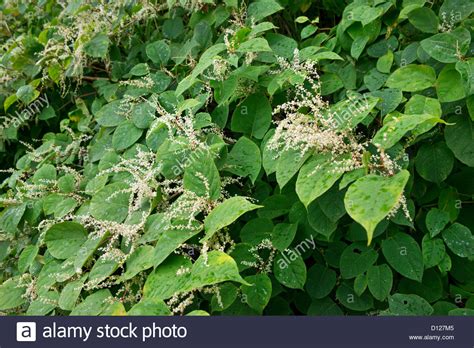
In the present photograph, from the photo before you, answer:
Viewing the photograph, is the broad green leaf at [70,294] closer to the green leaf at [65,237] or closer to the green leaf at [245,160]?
the green leaf at [65,237]

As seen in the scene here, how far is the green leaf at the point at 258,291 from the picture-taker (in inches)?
68.1

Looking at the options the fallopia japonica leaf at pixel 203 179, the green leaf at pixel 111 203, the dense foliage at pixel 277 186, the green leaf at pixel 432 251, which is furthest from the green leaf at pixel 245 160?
the green leaf at pixel 432 251

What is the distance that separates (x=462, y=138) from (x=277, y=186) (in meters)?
0.68

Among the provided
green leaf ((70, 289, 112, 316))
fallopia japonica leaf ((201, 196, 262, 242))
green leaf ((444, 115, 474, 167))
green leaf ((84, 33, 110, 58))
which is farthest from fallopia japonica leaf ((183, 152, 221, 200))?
green leaf ((84, 33, 110, 58))

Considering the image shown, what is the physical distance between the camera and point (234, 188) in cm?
209

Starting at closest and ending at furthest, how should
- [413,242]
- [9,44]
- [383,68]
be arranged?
[413,242], [383,68], [9,44]

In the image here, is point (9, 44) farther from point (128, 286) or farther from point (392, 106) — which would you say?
point (392, 106)

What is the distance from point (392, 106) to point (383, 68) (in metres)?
0.26

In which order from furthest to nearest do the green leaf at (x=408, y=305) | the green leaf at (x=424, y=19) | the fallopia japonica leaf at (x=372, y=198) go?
the green leaf at (x=424, y=19) < the green leaf at (x=408, y=305) < the fallopia japonica leaf at (x=372, y=198)

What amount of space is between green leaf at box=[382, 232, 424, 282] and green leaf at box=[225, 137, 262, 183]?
51 centimetres

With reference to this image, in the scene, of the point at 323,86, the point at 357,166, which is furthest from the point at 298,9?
the point at 357,166

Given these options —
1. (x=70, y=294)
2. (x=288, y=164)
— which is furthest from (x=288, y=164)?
(x=70, y=294)

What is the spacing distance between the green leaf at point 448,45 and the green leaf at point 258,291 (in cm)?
94

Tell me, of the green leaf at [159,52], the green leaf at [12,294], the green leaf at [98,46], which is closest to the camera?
the green leaf at [12,294]
